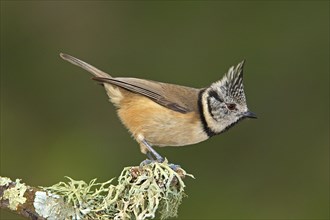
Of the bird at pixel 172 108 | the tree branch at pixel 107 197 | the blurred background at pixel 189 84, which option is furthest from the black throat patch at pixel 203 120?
the blurred background at pixel 189 84

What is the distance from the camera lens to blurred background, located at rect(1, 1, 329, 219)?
5.18 m

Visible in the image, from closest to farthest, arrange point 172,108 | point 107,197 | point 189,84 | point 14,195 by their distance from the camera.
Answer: point 14,195 → point 107,197 → point 172,108 → point 189,84

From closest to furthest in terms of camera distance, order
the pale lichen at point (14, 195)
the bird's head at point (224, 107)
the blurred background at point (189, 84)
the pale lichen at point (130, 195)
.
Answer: the pale lichen at point (14, 195), the pale lichen at point (130, 195), the bird's head at point (224, 107), the blurred background at point (189, 84)

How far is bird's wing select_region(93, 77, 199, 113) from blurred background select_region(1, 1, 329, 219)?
1.19 m

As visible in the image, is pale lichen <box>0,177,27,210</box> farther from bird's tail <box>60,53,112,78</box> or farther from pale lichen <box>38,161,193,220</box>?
bird's tail <box>60,53,112,78</box>

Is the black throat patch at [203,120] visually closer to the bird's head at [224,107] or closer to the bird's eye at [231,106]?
the bird's head at [224,107]

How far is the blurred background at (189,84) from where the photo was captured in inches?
204

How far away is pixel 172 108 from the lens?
3.96m

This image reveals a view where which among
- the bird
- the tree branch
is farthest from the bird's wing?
the tree branch

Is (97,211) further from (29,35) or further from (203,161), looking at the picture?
(29,35)

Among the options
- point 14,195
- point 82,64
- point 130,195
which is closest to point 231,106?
point 82,64

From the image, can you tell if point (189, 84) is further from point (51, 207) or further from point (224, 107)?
point (51, 207)

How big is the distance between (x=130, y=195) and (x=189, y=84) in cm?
268

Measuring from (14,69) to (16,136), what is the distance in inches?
20.0
